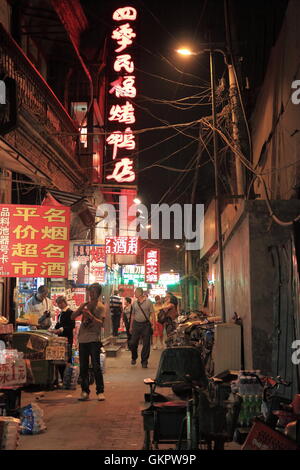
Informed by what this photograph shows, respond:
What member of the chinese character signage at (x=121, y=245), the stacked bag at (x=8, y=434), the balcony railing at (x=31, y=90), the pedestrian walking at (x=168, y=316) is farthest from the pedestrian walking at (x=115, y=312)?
the stacked bag at (x=8, y=434)

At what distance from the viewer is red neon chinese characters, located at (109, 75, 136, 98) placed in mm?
18641

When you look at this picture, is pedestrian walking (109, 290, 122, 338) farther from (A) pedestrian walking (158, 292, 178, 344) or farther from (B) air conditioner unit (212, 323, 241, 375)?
(B) air conditioner unit (212, 323, 241, 375)

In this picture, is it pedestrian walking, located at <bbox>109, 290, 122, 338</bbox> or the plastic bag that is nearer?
the plastic bag

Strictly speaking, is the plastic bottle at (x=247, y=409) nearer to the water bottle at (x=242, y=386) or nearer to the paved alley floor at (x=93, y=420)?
the water bottle at (x=242, y=386)

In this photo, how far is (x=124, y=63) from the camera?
62.2 feet

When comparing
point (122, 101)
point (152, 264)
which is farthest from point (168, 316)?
point (152, 264)

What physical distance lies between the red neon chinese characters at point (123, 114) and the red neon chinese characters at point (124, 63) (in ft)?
4.19

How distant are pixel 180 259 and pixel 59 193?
155 ft

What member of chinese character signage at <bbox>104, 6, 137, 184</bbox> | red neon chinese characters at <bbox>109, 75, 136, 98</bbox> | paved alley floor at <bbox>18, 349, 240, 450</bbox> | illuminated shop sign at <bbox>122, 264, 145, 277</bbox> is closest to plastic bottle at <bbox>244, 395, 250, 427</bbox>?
paved alley floor at <bbox>18, 349, 240, 450</bbox>

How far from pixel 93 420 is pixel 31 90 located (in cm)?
816

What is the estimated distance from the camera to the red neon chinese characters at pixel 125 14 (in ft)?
64.2

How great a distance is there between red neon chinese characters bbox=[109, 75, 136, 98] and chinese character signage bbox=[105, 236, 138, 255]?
695cm

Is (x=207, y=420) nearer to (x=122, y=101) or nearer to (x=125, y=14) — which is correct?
(x=122, y=101)
